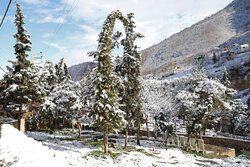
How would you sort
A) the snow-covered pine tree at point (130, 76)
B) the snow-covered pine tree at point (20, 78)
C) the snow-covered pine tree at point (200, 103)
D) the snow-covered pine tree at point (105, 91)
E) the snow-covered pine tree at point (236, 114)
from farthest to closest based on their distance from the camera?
the snow-covered pine tree at point (236, 114) → the snow-covered pine tree at point (200, 103) → the snow-covered pine tree at point (20, 78) → the snow-covered pine tree at point (130, 76) → the snow-covered pine tree at point (105, 91)

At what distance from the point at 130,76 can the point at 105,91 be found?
19.0 feet

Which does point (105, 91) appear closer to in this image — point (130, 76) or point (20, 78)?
point (130, 76)

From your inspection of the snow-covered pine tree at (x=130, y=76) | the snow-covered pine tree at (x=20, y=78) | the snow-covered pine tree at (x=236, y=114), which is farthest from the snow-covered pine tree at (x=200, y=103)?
the snow-covered pine tree at (x=20, y=78)

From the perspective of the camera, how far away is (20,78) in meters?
22.6

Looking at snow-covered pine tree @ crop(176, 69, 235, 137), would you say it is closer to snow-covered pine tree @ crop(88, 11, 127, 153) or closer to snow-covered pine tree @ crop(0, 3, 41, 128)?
snow-covered pine tree @ crop(88, 11, 127, 153)

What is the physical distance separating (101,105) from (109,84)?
7.32 ft

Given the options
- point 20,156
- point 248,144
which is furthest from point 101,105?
point 248,144

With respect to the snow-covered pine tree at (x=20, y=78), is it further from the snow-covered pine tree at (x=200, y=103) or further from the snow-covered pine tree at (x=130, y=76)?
the snow-covered pine tree at (x=200, y=103)

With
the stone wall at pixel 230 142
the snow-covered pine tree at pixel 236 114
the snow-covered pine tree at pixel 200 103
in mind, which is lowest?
the stone wall at pixel 230 142

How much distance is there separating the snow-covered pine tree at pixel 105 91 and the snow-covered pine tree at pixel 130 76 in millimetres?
3653

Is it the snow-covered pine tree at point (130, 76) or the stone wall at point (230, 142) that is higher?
the snow-covered pine tree at point (130, 76)

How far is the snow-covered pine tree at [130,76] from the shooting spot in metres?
21.8

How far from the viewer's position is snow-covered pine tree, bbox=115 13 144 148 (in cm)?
2178

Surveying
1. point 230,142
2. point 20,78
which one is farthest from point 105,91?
point 230,142
